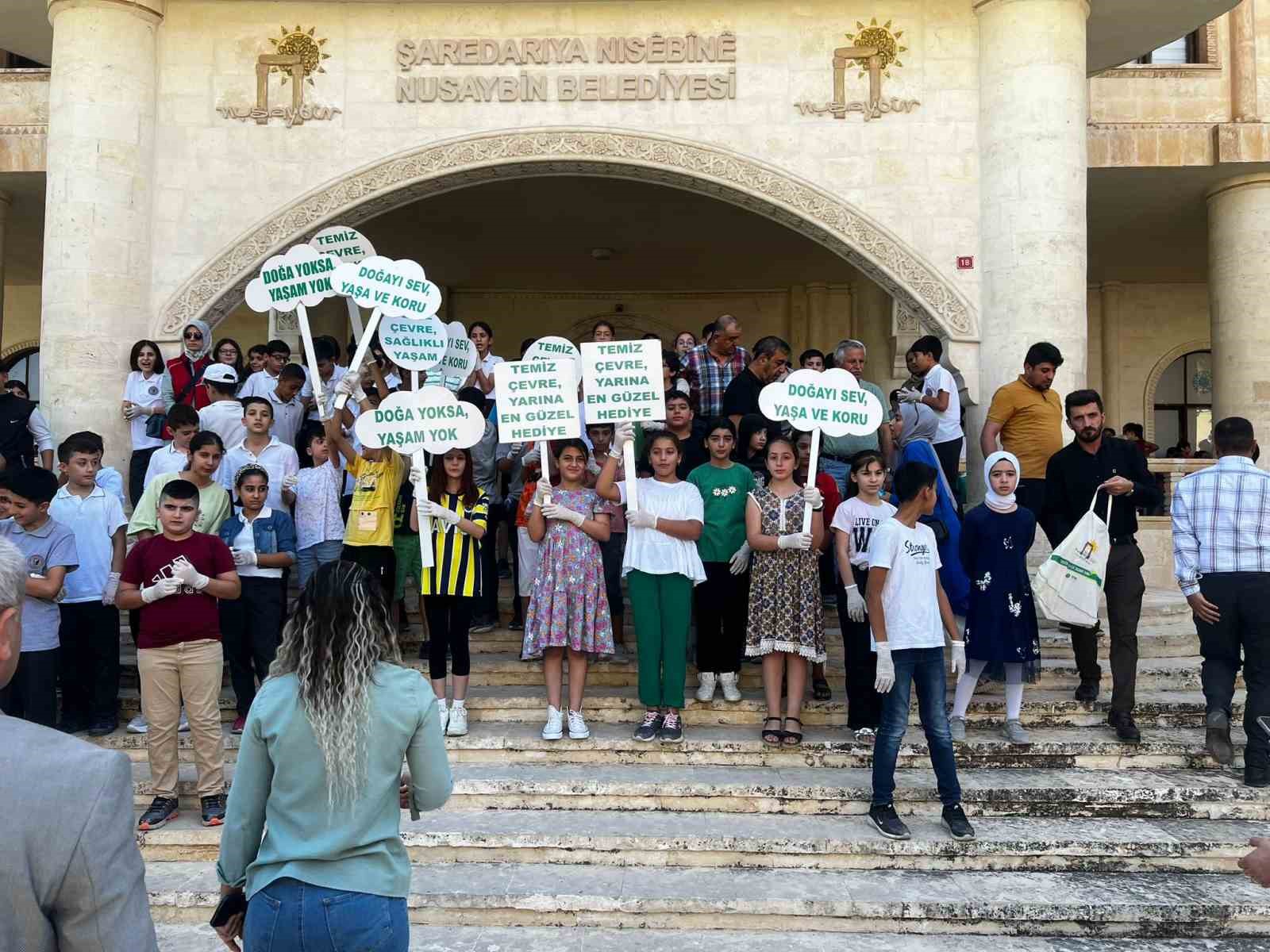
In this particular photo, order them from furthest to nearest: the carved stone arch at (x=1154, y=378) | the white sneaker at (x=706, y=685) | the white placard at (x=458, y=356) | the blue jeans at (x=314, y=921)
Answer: the carved stone arch at (x=1154, y=378), the white placard at (x=458, y=356), the white sneaker at (x=706, y=685), the blue jeans at (x=314, y=921)

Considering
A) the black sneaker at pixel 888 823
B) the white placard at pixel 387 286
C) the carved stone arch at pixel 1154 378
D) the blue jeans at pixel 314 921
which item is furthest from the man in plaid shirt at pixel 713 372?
the carved stone arch at pixel 1154 378

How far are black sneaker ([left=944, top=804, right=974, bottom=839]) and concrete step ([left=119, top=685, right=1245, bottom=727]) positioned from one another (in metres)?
1.43

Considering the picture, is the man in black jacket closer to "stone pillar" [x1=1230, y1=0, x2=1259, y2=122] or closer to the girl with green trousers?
the girl with green trousers

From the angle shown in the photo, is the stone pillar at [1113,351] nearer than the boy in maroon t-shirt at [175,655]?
No

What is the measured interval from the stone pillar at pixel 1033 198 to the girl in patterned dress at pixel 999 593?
325cm

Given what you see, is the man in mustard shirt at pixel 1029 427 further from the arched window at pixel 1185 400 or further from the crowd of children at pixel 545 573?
the arched window at pixel 1185 400

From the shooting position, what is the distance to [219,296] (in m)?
9.65

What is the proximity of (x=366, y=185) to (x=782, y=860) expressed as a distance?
716 cm

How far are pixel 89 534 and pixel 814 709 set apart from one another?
4587 millimetres

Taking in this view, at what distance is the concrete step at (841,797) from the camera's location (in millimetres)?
5516

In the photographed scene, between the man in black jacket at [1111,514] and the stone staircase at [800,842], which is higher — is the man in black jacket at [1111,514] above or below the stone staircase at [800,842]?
above

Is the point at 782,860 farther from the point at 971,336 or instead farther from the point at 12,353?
the point at 12,353

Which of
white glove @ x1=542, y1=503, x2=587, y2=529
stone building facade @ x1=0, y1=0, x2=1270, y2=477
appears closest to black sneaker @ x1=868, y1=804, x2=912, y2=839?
white glove @ x1=542, y1=503, x2=587, y2=529

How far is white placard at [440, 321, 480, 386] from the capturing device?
8.47 meters
